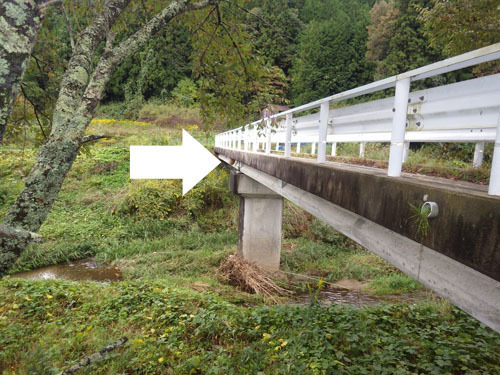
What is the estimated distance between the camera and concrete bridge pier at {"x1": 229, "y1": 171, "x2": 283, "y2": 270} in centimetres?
1188

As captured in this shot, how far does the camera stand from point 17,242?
289 cm

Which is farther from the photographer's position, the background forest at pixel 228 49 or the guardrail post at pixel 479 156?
the background forest at pixel 228 49

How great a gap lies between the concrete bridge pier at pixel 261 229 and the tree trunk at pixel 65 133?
27.4 ft

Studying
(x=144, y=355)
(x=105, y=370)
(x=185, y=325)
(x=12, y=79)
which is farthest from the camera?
(x=185, y=325)

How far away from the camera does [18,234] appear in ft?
9.25

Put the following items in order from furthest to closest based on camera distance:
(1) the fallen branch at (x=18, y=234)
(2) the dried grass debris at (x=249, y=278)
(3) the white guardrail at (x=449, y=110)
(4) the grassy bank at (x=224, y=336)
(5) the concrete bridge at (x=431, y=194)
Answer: (2) the dried grass debris at (x=249, y=278), (4) the grassy bank at (x=224, y=336), (1) the fallen branch at (x=18, y=234), (3) the white guardrail at (x=449, y=110), (5) the concrete bridge at (x=431, y=194)

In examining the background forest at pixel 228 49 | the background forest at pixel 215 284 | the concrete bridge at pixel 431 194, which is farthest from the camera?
the background forest at pixel 228 49

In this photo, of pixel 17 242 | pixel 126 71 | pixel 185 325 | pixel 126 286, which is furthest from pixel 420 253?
pixel 126 71

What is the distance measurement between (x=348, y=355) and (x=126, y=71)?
45607 millimetres

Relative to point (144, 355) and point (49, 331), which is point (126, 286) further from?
point (144, 355)

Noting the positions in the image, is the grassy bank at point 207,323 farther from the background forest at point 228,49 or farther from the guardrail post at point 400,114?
the guardrail post at point 400,114

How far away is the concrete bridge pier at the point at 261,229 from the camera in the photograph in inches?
468
